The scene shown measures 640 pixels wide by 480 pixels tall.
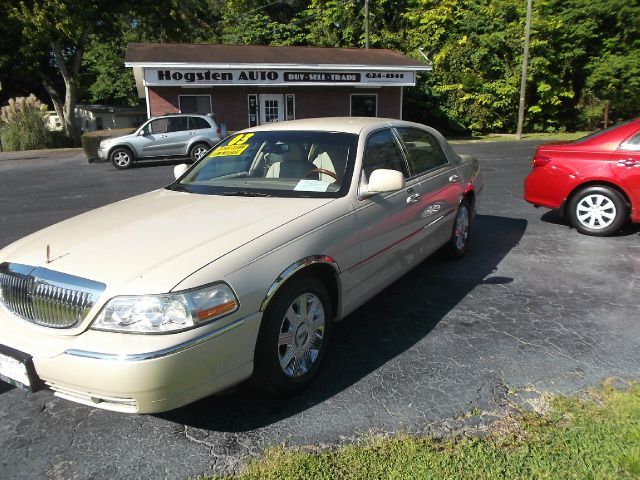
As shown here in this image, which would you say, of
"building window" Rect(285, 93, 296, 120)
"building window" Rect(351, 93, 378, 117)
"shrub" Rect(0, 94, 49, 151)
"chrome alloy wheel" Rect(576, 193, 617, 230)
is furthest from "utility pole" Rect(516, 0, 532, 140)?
"shrub" Rect(0, 94, 49, 151)

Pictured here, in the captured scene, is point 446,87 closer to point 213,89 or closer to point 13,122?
point 213,89

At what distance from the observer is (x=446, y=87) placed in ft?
90.8

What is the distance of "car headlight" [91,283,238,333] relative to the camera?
8.02 ft

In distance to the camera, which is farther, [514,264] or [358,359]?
[514,264]

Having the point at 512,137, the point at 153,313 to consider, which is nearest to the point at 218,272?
the point at 153,313

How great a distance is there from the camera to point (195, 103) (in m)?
24.0

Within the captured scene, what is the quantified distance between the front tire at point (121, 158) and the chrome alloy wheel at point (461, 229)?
12825 millimetres

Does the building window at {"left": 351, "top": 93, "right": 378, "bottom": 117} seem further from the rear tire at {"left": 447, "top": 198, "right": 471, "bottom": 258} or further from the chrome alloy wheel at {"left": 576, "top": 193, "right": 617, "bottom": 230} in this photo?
the rear tire at {"left": 447, "top": 198, "right": 471, "bottom": 258}

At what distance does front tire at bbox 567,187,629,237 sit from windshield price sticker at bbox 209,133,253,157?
4.47 meters

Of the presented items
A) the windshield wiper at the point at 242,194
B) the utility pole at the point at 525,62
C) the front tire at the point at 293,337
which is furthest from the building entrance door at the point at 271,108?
the front tire at the point at 293,337

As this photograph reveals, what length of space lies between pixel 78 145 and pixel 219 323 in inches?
1159

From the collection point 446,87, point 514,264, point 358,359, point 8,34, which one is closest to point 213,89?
point 446,87

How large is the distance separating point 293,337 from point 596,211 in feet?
16.8

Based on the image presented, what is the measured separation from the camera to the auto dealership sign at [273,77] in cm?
2202
